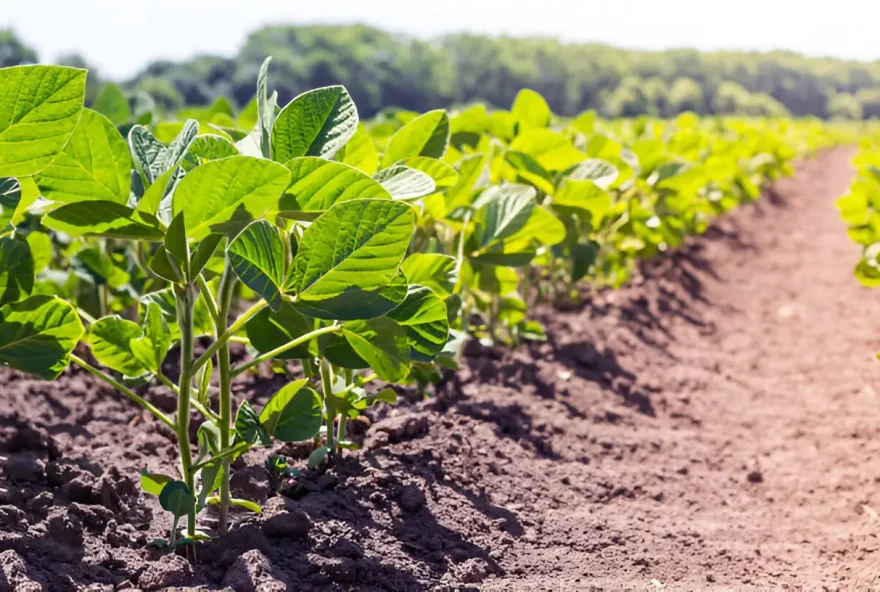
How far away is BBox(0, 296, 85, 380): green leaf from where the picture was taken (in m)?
1.25

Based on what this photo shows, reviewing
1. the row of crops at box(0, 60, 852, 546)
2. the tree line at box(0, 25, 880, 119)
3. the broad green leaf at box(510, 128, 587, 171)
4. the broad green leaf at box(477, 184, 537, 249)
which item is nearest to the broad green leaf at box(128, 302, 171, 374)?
the row of crops at box(0, 60, 852, 546)

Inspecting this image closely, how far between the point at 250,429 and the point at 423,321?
314 mm

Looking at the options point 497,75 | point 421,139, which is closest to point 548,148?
point 421,139

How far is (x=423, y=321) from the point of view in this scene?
134cm

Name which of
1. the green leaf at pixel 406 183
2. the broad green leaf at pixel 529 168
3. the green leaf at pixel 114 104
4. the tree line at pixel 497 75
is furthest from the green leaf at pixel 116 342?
the tree line at pixel 497 75

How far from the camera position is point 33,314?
1.26 m

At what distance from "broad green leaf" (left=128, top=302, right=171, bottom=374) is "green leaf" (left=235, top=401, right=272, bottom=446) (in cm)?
15

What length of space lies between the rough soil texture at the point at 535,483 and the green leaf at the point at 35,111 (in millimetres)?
572

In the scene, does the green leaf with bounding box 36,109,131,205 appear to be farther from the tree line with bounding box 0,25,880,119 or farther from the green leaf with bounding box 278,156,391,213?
the tree line with bounding box 0,25,880,119

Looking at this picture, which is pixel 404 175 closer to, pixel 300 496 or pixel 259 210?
pixel 259 210

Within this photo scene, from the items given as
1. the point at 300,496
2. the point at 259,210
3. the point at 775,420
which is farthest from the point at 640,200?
the point at 259,210

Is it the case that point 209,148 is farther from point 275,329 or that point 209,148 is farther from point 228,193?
point 275,329

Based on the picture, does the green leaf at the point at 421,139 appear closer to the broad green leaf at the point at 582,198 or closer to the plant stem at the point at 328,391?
the plant stem at the point at 328,391

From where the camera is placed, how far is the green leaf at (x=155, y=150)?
1174 mm
